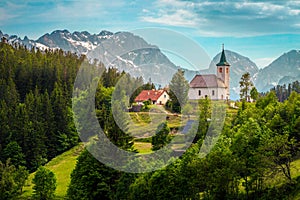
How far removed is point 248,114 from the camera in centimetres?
4569

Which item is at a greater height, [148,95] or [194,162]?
[148,95]

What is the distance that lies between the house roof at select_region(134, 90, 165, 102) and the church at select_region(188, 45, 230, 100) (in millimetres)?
4003

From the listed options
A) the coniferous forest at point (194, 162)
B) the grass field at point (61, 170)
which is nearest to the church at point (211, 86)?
the coniferous forest at point (194, 162)

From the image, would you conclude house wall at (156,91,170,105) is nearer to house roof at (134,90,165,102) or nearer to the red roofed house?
the red roofed house

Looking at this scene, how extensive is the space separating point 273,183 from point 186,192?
6.11m

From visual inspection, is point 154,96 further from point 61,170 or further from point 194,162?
point 61,170

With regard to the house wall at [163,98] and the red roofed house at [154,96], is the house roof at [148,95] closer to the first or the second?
the red roofed house at [154,96]

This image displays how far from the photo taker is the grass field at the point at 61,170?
44081 mm

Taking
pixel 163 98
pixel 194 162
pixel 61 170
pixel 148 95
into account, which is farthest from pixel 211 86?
pixel 194 162

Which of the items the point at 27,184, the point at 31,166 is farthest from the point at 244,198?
the point at 31,166

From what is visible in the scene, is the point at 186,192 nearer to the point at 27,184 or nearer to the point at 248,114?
the point at 248,114

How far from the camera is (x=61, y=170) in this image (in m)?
51.8

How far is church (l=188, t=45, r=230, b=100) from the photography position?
102ft

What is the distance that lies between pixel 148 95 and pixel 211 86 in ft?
35.2
